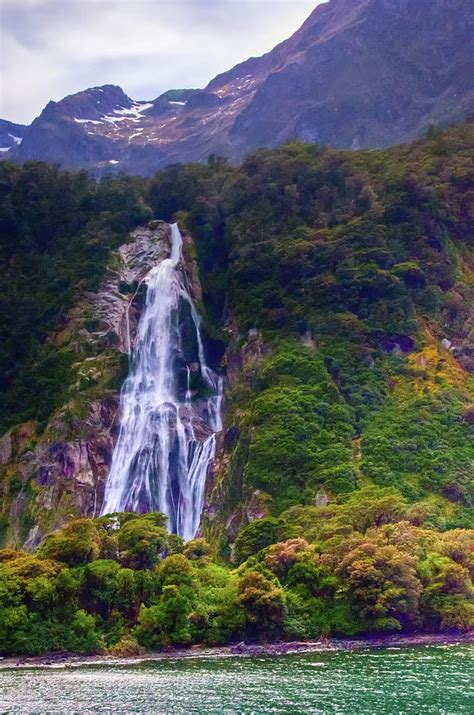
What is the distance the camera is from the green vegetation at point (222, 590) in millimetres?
43625

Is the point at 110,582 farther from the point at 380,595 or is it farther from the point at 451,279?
the point at 451,279

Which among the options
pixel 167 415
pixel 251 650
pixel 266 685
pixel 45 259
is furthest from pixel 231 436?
pixel 266 685

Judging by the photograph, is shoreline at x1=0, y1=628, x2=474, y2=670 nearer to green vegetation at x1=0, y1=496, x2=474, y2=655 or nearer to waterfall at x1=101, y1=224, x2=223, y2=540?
green vegetation at x1=0, y1=496, x2=474, y2=655

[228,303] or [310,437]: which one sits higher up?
[228,303]

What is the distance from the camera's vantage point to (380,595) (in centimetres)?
4378

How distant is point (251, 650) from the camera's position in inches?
1684

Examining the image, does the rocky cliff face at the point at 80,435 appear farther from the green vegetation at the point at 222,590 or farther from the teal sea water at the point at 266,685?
the teal sea water at the point at 266,685

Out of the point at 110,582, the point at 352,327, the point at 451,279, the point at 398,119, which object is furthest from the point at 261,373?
the point at 398,119

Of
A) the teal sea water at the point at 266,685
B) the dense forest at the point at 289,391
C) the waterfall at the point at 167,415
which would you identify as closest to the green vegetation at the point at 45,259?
the dense forest at the point at 289,391

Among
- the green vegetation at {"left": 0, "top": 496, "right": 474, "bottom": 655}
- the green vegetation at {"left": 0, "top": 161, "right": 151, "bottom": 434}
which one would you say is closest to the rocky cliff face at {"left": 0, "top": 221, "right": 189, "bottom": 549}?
the green vegetation at {"left": 0, "top": 161, "right": 151, "bottom": 434}

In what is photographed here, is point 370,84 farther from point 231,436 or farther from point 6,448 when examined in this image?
point 6,448

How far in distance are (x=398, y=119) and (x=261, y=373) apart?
318 ft

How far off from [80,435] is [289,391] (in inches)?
680

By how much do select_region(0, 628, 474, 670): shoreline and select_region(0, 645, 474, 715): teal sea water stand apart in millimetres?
1454
